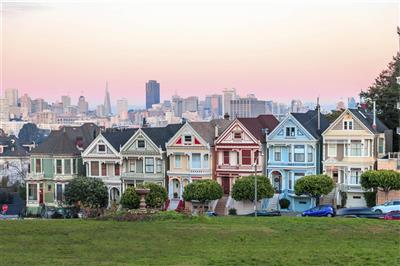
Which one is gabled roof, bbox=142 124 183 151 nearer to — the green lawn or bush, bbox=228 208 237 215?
bush, bbox=228 208 237 215

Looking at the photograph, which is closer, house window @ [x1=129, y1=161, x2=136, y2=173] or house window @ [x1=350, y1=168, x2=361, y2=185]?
house window @ [x1=350, y1=168, x2=361, y2=185]

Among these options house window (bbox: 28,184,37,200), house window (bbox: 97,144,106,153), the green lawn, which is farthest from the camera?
house window (bbox: 28,184,37,200)

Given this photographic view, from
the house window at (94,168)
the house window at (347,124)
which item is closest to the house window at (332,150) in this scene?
the house window at (347,124)

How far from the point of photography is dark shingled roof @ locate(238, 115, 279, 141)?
59812 millimetres

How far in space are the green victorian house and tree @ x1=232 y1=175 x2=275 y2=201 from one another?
1746cm

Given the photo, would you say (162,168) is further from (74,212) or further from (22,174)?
(22,174)

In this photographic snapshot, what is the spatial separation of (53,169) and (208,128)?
612 inches

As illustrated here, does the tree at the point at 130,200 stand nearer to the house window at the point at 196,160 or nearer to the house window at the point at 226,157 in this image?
the house window at the point at 196,160

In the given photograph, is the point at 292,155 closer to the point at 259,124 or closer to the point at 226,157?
the point at 259,124

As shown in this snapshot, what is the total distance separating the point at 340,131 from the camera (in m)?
56.2

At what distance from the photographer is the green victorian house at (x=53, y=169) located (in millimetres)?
65500

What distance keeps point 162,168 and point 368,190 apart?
18.2 metres

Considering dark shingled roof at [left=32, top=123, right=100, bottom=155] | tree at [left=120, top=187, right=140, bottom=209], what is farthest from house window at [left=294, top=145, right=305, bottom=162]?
dark shingled roof at [left=32, top=123, right=100, bottom=155]

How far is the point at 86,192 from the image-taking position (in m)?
60.8
